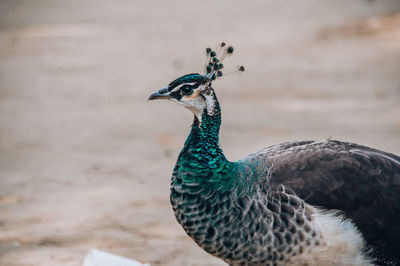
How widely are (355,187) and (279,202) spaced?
0.44m

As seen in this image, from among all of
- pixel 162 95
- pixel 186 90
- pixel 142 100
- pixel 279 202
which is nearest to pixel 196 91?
pixel 186 90

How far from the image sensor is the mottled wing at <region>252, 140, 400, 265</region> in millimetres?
3501

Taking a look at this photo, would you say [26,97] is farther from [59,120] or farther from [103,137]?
[103,137]

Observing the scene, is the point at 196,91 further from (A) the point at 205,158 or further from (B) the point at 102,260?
(B) the point at 102,260

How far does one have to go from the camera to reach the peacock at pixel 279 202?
3402 millimetres

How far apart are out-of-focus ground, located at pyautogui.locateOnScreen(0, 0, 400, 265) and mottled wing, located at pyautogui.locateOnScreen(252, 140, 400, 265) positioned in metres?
1.01

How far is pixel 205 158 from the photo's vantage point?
3.56 m

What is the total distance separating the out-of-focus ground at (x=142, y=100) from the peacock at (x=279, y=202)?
2.64 feet

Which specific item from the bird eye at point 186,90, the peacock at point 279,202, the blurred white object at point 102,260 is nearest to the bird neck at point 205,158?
the peacock at point 279,202

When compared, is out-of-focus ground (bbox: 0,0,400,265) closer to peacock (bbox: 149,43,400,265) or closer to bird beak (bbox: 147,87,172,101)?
peacock (bbox: 149,43,400,265)

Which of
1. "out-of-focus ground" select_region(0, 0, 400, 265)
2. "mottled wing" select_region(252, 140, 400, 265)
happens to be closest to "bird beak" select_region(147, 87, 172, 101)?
"mottled wing" select_region(252, 140, 400, 265)

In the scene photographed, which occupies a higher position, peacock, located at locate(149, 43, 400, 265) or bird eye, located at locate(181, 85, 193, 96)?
bird eye, located at locate(181, 85, 193, 96)

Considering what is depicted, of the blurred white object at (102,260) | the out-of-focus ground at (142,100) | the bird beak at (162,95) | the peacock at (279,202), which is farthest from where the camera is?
the out-of-focus ground at (142,100)

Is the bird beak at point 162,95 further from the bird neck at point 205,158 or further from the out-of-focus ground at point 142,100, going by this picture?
the out-of-focus ground at point 142,100
